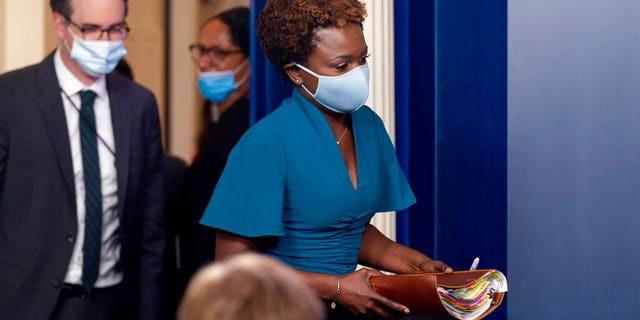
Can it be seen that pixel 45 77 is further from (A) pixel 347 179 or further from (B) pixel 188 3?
(B) pixel 188 3

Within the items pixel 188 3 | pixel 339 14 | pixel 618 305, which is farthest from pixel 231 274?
pixel 188 3

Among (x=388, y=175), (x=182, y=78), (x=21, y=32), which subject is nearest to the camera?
(x=388, y=175)

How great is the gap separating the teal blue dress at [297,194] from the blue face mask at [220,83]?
1753 mm

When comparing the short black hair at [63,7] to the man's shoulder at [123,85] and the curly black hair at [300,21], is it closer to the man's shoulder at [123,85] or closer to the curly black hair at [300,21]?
the man's shoulder at [123,85]

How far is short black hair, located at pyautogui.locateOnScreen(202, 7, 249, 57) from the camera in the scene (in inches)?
169

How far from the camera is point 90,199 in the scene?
10.6 ft

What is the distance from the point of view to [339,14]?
8.14 feet

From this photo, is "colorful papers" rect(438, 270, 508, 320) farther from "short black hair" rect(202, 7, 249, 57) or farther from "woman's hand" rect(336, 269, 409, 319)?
"short black hair" rect(202, 7, 249, 57)

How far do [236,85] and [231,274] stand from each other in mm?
2992

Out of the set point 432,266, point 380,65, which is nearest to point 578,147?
point 380,65

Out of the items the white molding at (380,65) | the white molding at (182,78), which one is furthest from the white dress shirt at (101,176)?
the white molding at (182,78)

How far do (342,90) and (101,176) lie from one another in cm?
115

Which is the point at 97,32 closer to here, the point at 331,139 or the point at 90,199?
the point at 90,199

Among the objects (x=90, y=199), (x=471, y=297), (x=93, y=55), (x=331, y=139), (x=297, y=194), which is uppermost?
(x=93, y=55)
